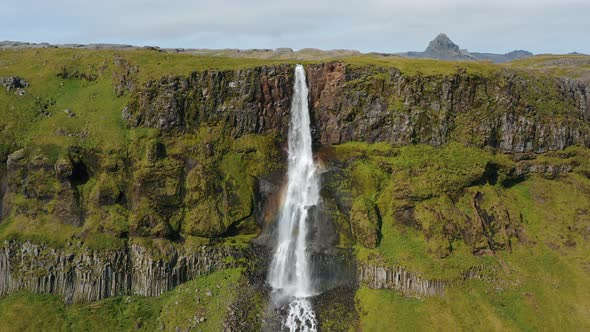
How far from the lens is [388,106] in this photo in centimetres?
5122

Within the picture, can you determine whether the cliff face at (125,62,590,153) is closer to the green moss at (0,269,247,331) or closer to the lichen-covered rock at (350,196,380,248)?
the lichen-covered rock at (350,196,380,248)

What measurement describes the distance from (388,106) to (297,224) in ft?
60.4

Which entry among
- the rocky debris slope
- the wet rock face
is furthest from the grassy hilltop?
the rocky debris slope

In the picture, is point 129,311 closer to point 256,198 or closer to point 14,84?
point 256,198

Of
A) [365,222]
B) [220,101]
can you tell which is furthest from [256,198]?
[220,101]

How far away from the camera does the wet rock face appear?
40.4 metres

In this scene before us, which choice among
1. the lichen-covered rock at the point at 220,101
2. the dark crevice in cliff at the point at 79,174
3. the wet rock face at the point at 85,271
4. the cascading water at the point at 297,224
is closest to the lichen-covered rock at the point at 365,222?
the cascading water at the point at 297,224

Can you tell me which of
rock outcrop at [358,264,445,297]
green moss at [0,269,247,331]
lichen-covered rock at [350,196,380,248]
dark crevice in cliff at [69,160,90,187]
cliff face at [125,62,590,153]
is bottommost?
green moss at [0,269,247,331]

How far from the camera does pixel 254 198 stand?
48.0m

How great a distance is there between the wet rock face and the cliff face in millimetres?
15946

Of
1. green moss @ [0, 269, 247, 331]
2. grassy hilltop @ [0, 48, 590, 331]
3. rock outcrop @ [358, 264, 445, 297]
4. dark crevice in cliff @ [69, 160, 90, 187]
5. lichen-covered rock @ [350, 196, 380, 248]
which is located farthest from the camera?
dark crevice in cliff @ [69, 160, 90, 187]

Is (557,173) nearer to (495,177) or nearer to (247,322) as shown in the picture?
(495,177)

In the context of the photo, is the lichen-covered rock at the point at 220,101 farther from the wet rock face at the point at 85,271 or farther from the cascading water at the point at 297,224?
the wet rock face at the point at 85,271

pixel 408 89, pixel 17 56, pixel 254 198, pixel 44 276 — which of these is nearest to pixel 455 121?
pixel 408 89
